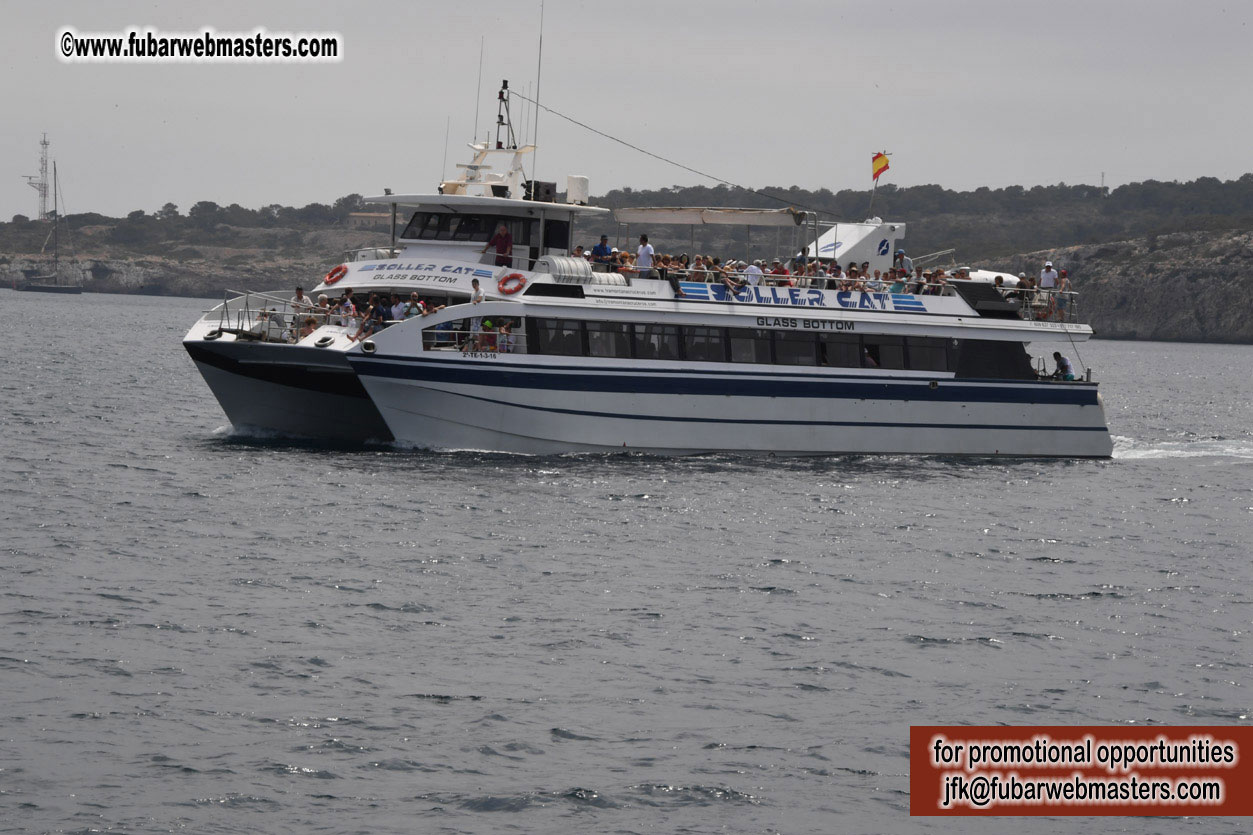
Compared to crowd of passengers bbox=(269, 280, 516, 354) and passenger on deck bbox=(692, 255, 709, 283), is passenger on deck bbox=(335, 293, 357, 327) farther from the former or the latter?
passenger on deck bbox=(692, 255, 709, 283)

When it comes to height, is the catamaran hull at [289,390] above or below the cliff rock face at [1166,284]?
below

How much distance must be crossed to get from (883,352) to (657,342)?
5.88m

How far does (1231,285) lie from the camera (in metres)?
178

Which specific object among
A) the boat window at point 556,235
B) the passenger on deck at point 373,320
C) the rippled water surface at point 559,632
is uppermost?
the boat window at point 556,235

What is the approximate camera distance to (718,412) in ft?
112

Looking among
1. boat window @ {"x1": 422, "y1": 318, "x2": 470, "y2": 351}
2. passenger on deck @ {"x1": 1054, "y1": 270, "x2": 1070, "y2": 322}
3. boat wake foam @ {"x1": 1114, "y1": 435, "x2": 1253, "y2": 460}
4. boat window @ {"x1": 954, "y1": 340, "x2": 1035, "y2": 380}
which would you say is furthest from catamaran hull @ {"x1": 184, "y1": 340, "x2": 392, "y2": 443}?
boat wake foam @ {"x1": 1114, "y1": 435, "x2": 1253, "y2": 460}

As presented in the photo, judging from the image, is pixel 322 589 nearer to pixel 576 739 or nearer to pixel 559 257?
pixel 576 739

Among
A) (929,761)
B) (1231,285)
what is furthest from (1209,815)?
(1231,285)

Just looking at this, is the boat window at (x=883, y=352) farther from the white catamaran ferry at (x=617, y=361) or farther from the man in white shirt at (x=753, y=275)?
the man in white shirt at (x=753, y=275)

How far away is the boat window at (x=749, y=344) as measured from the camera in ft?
113

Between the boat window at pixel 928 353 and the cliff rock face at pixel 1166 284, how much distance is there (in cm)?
14227

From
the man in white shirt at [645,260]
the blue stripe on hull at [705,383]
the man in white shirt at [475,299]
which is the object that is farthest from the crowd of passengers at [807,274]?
the man in white shirt at [475,299]

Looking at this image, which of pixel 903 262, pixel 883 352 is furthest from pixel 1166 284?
pixel 883 352

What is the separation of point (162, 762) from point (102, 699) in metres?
1.84
